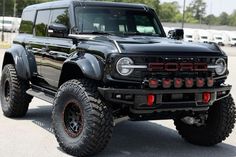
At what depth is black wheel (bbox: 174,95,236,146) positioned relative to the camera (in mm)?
6383

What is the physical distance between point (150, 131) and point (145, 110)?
2.27 meters

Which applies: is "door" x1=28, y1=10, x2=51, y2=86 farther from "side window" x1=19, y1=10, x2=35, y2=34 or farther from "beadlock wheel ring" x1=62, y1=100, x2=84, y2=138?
"beadlock wheel ring" x1=62, y1=100, x2=84, y2=138

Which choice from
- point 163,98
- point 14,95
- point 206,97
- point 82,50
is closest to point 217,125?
point 206,97

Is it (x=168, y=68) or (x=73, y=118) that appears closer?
(x=168, y=68)

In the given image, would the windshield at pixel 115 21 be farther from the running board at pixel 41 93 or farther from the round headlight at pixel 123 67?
the round headlight at pixel 123 67

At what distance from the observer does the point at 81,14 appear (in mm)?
6859

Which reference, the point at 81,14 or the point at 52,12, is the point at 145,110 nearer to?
the point at 81,14

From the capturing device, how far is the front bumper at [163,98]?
5391mm

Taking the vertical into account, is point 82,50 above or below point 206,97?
above

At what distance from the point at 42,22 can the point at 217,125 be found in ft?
10.9

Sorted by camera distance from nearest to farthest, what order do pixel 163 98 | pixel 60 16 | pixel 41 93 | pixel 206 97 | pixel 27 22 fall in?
1. pixel 163 98
2. pixel 206 97
3. pixel 60 16
4. pixel 41 93
5. pixel 27 22

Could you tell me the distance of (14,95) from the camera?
26.0 ft

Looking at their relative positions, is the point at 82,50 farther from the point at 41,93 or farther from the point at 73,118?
the point at 41,93

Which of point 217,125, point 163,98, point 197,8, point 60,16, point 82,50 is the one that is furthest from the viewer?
point 197,8
